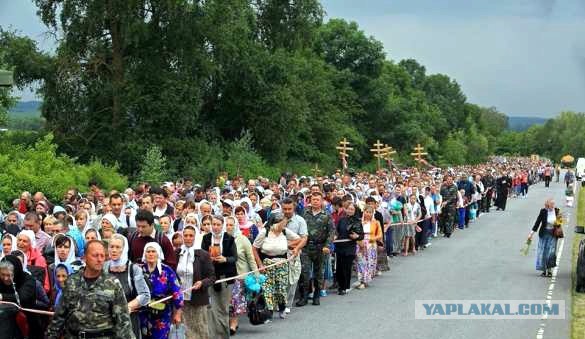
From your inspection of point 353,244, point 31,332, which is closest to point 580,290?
point 353,244

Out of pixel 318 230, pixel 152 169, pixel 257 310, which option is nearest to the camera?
pixel 257 310

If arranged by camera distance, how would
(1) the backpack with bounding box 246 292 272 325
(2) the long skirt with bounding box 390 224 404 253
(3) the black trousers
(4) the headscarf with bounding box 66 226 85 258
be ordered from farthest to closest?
(2) the long skirt with bounding box 390 224 404 253 → (3) the black trousers → (1) the backpack with bounding box 246 292 272 325 → (4) the headscarf with bounding box 66 226 85 258

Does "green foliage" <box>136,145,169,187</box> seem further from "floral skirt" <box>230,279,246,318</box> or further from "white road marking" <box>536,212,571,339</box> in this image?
"floral skirt" <box>230,279,246,318</box>

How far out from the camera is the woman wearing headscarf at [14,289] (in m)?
10.4

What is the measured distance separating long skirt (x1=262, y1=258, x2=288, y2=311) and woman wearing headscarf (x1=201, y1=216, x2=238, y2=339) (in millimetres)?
1421

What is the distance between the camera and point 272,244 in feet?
52.7

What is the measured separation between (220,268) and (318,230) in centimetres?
407

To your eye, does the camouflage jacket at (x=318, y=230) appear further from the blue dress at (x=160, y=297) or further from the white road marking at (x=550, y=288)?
the blue dress at (x=160, y=297)

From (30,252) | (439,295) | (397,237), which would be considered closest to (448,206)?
(397,237)

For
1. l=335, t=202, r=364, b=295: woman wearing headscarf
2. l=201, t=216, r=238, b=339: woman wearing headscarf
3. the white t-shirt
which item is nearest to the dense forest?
l=335, t=202, r=364, b=295: woman wearing headscarf

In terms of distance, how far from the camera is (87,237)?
41.3 feet

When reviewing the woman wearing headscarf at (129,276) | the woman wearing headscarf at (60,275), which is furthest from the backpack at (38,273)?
the woman wearing headscarf at (129,276)

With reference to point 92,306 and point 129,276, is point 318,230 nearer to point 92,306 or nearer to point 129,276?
point 129,276

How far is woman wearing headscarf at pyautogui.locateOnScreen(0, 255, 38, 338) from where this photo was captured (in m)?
10.4
